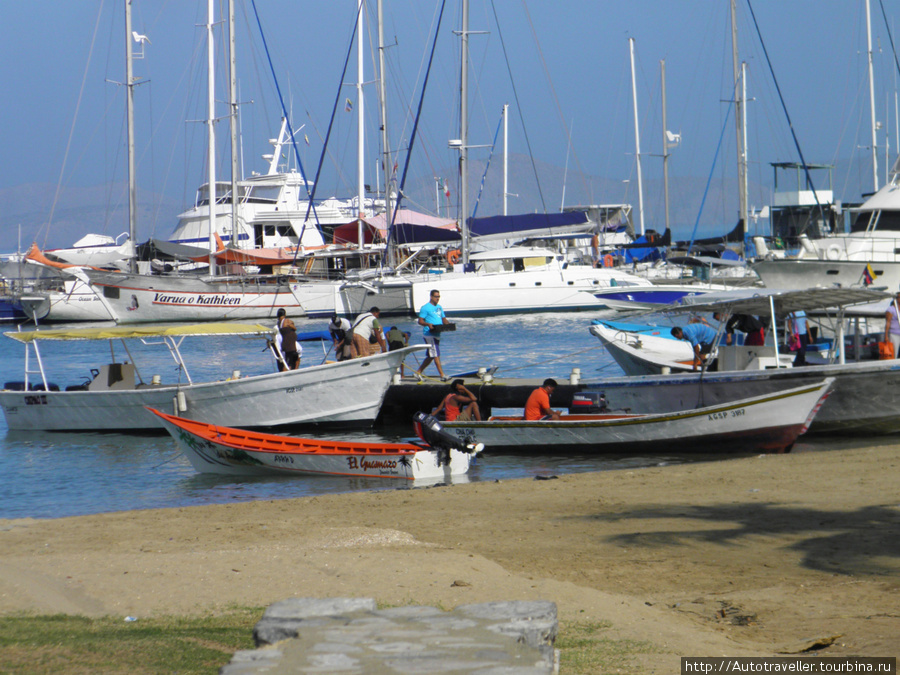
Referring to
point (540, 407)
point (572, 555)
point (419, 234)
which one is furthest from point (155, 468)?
point (419, 234)

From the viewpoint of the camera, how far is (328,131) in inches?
1437

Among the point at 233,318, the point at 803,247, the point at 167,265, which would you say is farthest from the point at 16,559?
the point at 167,265

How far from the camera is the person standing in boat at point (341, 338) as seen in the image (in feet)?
62.3

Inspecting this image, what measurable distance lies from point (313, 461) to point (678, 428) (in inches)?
238

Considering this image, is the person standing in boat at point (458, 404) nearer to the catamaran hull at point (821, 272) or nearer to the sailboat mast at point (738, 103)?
the catamaran hull at point (821, 272)

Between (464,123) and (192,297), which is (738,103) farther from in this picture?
(192,297)

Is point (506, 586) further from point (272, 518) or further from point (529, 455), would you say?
point (529, 455)

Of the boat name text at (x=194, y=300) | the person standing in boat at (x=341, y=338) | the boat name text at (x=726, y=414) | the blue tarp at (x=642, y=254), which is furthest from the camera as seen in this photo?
the blue tarp at (x=642, y=254)

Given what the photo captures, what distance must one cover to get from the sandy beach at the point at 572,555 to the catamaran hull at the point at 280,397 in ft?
18.0

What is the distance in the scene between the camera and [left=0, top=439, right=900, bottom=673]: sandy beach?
629 centimetres

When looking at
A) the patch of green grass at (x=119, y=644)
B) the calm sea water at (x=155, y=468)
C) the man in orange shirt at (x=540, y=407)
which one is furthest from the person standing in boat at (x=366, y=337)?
the patch of green grass at (x=119, y=644)

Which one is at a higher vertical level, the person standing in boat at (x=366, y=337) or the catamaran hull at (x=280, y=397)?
the person standing in boat at (x=366, y=337)

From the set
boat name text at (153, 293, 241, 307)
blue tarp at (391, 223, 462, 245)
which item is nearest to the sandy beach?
blue tarp at (391, 223, 462, 245)

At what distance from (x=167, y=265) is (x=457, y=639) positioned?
52.2 meters
